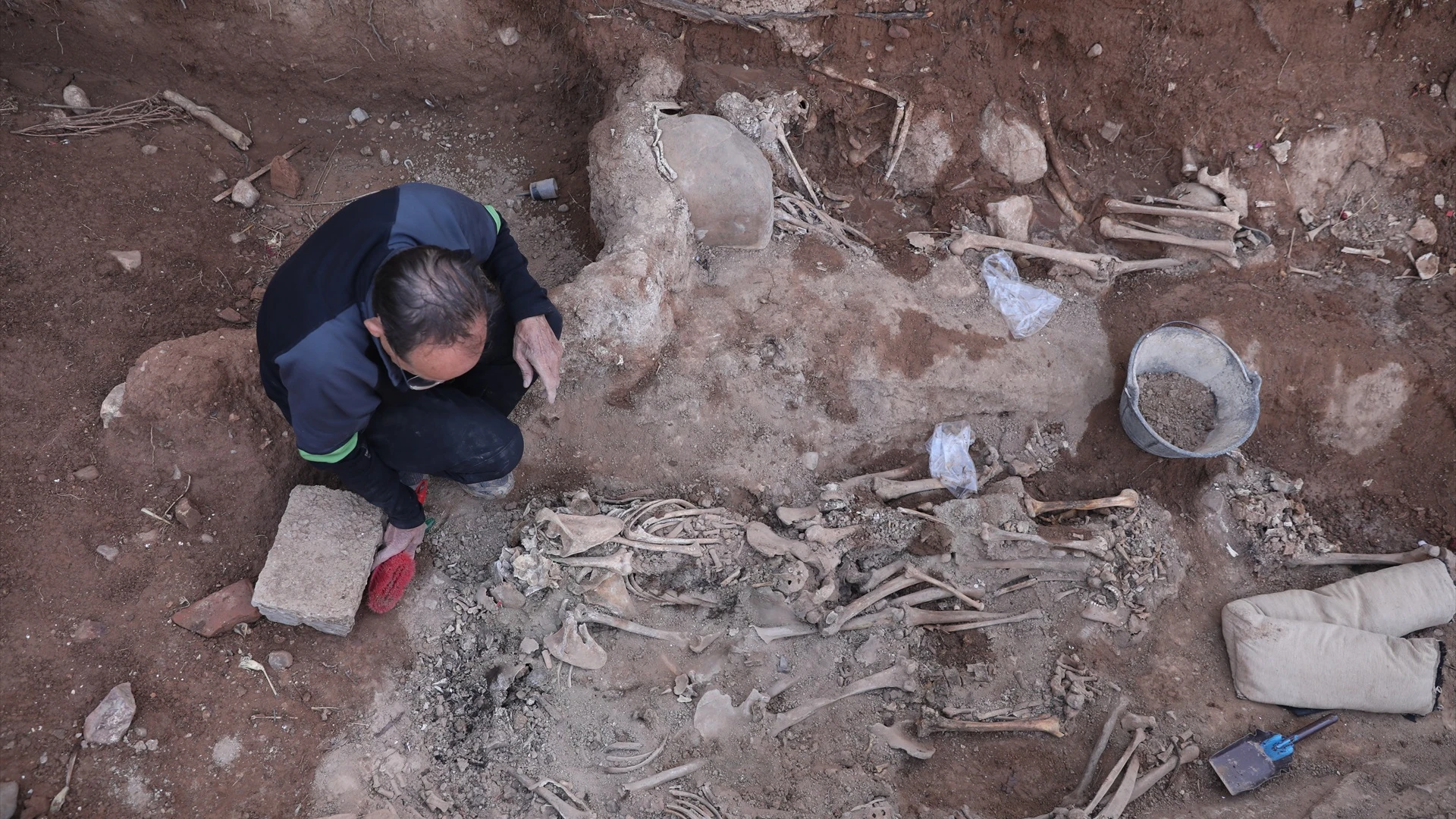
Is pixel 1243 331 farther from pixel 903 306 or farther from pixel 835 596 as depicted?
pixel 835 596

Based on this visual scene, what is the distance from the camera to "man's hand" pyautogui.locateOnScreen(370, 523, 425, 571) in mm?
3197

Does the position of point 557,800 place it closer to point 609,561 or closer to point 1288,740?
point 609,561

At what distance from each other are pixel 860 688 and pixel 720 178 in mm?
2446

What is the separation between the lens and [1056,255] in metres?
4.36

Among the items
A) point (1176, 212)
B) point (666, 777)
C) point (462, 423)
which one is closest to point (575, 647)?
point (666, 777)

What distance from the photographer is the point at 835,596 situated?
3.50 meters

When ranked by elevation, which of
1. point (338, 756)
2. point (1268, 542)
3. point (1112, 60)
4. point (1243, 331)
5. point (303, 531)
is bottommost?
point (338, 756)

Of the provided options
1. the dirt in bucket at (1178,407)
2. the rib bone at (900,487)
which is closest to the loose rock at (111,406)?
the rib bone at (900,487)

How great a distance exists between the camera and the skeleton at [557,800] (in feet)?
9.59

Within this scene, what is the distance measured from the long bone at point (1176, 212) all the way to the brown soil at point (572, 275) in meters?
0.16

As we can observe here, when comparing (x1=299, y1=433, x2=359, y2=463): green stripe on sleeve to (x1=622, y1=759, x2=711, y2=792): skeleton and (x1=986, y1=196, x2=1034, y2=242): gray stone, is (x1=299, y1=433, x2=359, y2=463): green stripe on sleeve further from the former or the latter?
(x1=986, y1=196, x2=1034, y2=242): gray stone

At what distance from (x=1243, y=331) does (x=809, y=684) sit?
2.97 m

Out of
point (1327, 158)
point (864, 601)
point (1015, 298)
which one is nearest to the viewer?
point (864, 601)

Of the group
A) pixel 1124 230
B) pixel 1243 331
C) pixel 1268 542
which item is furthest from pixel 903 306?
pixel 1268 542
